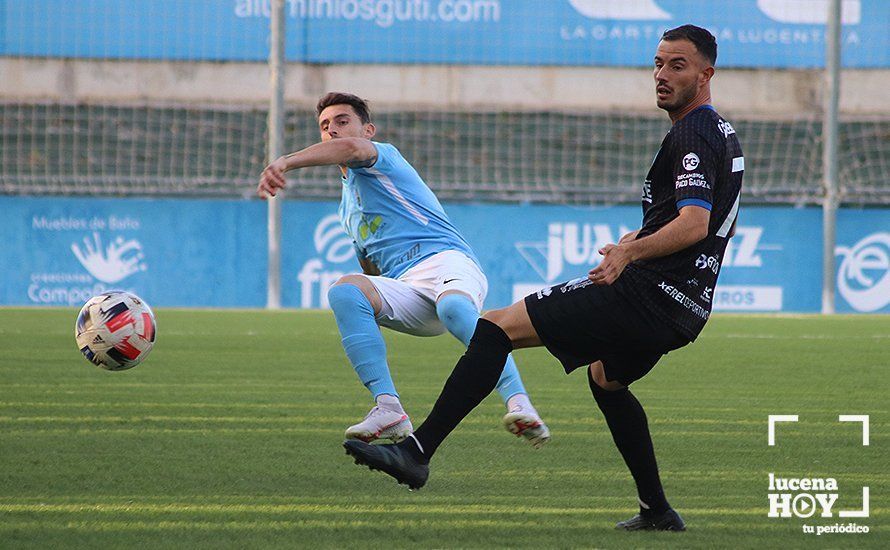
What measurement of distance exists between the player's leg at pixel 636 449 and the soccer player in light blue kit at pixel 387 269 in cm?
70

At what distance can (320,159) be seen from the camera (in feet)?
16.4

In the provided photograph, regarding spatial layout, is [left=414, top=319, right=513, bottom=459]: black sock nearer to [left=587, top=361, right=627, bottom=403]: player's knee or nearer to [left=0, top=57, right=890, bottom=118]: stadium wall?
[left=587, top=361, right=627, bottom=403]: player's knee

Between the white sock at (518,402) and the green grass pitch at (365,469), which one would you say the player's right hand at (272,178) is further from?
the white sock at (518,402)

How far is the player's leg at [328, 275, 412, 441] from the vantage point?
5.20 metres

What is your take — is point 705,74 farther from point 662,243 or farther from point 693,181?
point 662,243

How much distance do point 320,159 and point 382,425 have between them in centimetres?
103

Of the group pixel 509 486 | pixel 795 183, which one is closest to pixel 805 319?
pixel 795 183

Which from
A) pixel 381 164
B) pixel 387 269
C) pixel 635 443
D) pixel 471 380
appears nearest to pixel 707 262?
pixel 635 443

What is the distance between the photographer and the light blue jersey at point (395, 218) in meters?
5.84

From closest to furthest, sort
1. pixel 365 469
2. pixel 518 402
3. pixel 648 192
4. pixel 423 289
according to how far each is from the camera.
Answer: pixel 648 192 < pixel 518 402 < pixel 365 469 < pixel 423 289

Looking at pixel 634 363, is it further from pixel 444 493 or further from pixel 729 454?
pixel 729 454

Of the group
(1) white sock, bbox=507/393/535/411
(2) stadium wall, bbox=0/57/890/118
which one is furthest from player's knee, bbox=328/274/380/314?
(2) stadium wall, bbox=0/57/890/118

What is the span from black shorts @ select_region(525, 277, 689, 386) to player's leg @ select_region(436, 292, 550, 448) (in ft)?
1.77

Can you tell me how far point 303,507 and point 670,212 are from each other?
151 centimetres
